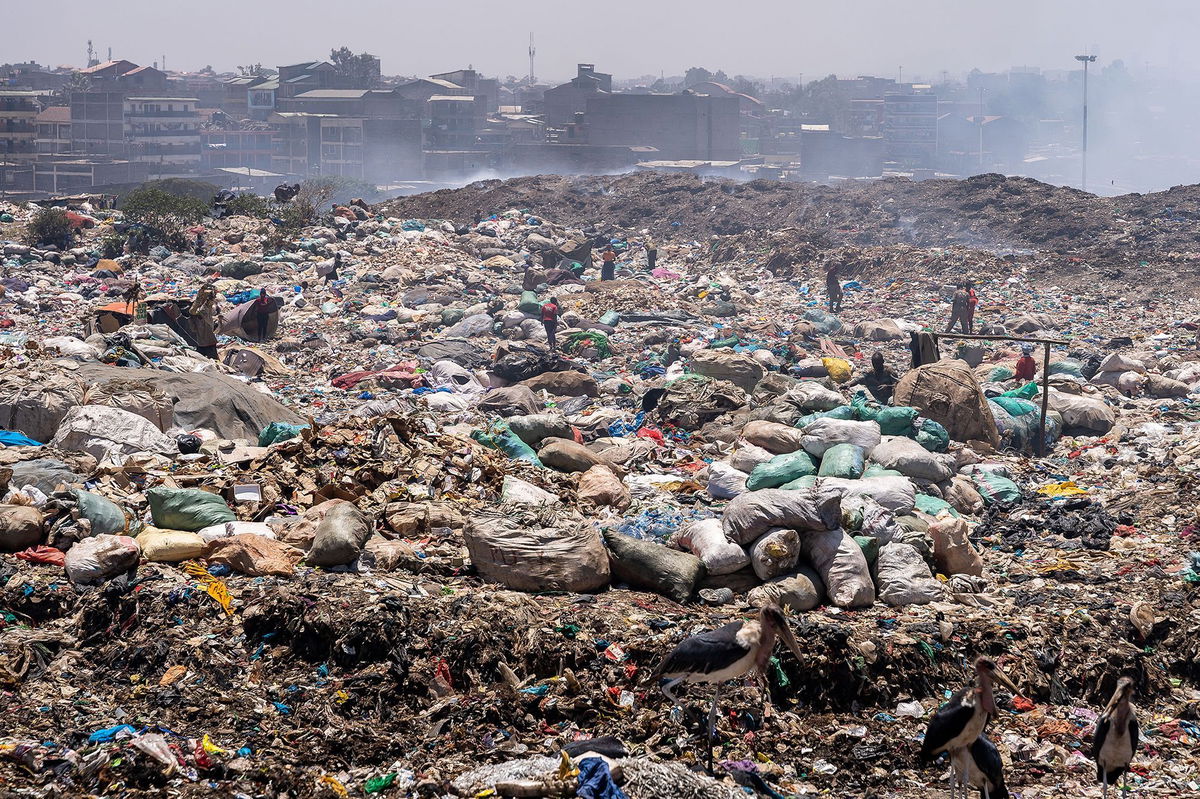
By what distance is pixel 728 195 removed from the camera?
2530 centimetres

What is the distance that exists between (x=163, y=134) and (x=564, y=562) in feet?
176

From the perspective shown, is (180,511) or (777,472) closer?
(180,511)

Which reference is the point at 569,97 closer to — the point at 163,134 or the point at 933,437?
the point at 163,134

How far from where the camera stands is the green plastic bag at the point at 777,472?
6609 millimetres

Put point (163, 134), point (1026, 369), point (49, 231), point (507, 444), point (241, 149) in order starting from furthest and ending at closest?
point (241, 149), point (163, 134), point (49, 231), point (1026, 369), point (507, 444)

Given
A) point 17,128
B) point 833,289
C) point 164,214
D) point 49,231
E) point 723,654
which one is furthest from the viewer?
point 17,128

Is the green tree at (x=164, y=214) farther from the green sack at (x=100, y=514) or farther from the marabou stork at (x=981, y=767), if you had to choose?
the marabou stork at (x=981, y=767)

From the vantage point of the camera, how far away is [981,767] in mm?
3283

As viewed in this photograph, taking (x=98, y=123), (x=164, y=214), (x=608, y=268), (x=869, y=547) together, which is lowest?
(x=869, y=547)

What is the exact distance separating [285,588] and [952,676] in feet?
9.30

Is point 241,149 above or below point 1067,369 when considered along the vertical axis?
above

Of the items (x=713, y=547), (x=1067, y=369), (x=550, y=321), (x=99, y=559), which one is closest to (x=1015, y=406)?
(x=1067, y=369)

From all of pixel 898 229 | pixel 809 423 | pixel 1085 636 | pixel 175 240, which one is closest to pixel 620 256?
pixel 898 229

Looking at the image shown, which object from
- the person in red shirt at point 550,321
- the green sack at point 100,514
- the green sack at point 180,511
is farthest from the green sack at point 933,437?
the person in red shirt at point 550,321
